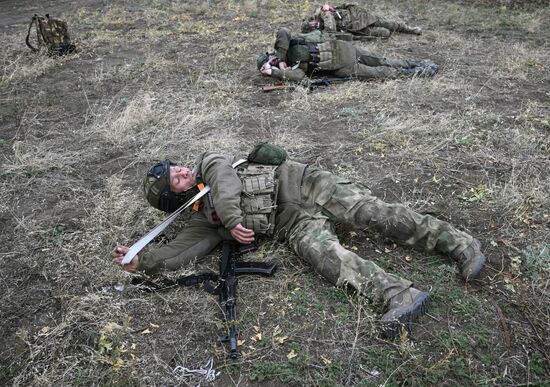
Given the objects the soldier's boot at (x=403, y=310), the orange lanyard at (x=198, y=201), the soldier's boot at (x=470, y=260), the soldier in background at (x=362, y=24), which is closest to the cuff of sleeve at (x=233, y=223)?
the orange lanyard at (x=198, y=201)

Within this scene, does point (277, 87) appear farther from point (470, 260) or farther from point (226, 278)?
point (470, 260)

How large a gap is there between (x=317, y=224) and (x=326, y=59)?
406 cm

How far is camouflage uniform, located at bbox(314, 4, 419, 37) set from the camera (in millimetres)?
8922

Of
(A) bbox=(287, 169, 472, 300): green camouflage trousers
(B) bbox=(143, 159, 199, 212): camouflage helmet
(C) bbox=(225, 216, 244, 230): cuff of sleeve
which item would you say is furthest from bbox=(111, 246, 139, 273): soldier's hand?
(A) bbox=(287, 169, 472, 300): green camouflage trousers

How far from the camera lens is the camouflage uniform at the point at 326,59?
6.85 metres

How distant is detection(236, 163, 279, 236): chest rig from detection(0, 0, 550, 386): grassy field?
0.76 feet

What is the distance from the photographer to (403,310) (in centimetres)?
279

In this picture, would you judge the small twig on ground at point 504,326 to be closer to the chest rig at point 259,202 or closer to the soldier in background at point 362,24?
the chest rig at point 259,202

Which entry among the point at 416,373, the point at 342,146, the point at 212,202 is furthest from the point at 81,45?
the point at 416,373

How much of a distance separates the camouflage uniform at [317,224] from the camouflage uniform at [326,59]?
3471 millimetres

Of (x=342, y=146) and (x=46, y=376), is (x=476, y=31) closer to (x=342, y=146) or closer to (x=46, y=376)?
(x=342, y=146)

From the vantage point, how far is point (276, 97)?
21.6ft

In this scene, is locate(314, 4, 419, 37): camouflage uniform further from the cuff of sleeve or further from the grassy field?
the cuff of sleeve

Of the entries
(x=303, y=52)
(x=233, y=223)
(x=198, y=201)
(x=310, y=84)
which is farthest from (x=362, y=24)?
(x=233, y=223)
